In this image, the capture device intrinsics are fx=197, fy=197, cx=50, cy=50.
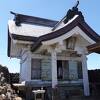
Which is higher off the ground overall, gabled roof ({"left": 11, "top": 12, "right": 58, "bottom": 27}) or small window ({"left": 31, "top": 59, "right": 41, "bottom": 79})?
gabled roof ({"left": 11, "top": 12, "right": 58, "bottom": 27})

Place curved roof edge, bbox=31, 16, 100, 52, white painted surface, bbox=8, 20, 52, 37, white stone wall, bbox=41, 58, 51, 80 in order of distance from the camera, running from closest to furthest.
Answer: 1. curved roof edge, bbox=31, 16, 100, 52
2. white stone wall, bbox=41, 58, 51, 80
3. white painted surface, bbox=8, 20, 52, 37

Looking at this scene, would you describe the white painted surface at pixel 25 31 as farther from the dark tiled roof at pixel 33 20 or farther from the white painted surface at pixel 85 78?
the white painted surface at pixel 85 78

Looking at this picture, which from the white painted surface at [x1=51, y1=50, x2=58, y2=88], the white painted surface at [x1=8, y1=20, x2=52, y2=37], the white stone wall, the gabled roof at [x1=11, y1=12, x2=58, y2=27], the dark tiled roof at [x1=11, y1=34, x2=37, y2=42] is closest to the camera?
the white painted surface at [x1=51, y1=50, x2=58, y2=88]

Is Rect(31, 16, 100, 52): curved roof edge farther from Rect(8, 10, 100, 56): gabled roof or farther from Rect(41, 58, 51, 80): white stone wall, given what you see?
Rect(41, 58, 51, 80): white stone wall

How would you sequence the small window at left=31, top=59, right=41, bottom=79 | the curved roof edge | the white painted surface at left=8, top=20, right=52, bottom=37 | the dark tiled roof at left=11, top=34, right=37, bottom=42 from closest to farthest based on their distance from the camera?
1. the curved roof edge
2. the dark tiled roof at left=11, top=34, right=37, bottom=42
3. the small window at left=31, top=59, right=41, bottom=79
4. the white painted surface at left=8, top=20, right=52, bottom=37

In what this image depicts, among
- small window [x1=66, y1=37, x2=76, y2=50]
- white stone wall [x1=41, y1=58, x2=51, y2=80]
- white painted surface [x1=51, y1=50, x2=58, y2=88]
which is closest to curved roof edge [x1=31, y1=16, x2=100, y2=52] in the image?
small window [x1=66, y1=37, x2=76, y2=50]

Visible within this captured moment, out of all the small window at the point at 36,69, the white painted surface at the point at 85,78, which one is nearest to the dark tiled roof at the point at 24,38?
the small window at the point at 36,69

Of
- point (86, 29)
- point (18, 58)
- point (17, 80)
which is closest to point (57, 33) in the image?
point (86, 29)

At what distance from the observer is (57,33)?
11.2 metres

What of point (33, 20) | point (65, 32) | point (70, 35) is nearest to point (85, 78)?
point (70, 35)

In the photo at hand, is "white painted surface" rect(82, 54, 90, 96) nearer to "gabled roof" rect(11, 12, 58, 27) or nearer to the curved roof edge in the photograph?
the curved roof edge

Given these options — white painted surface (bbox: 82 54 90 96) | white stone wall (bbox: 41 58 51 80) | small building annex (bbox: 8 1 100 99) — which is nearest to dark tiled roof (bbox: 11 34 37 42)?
small building annex (bbox: 8 1 100 99)

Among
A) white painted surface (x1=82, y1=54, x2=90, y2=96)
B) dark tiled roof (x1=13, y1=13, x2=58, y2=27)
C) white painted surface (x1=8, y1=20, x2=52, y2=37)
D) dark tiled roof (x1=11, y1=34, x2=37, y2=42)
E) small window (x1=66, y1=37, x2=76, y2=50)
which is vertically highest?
dark tiled roof (x1=13, y1=13, x2=58, y2=27)

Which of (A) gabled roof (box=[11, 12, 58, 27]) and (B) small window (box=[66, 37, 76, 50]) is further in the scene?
(A) gabled roof (box=[11, 12, 58, 27])
